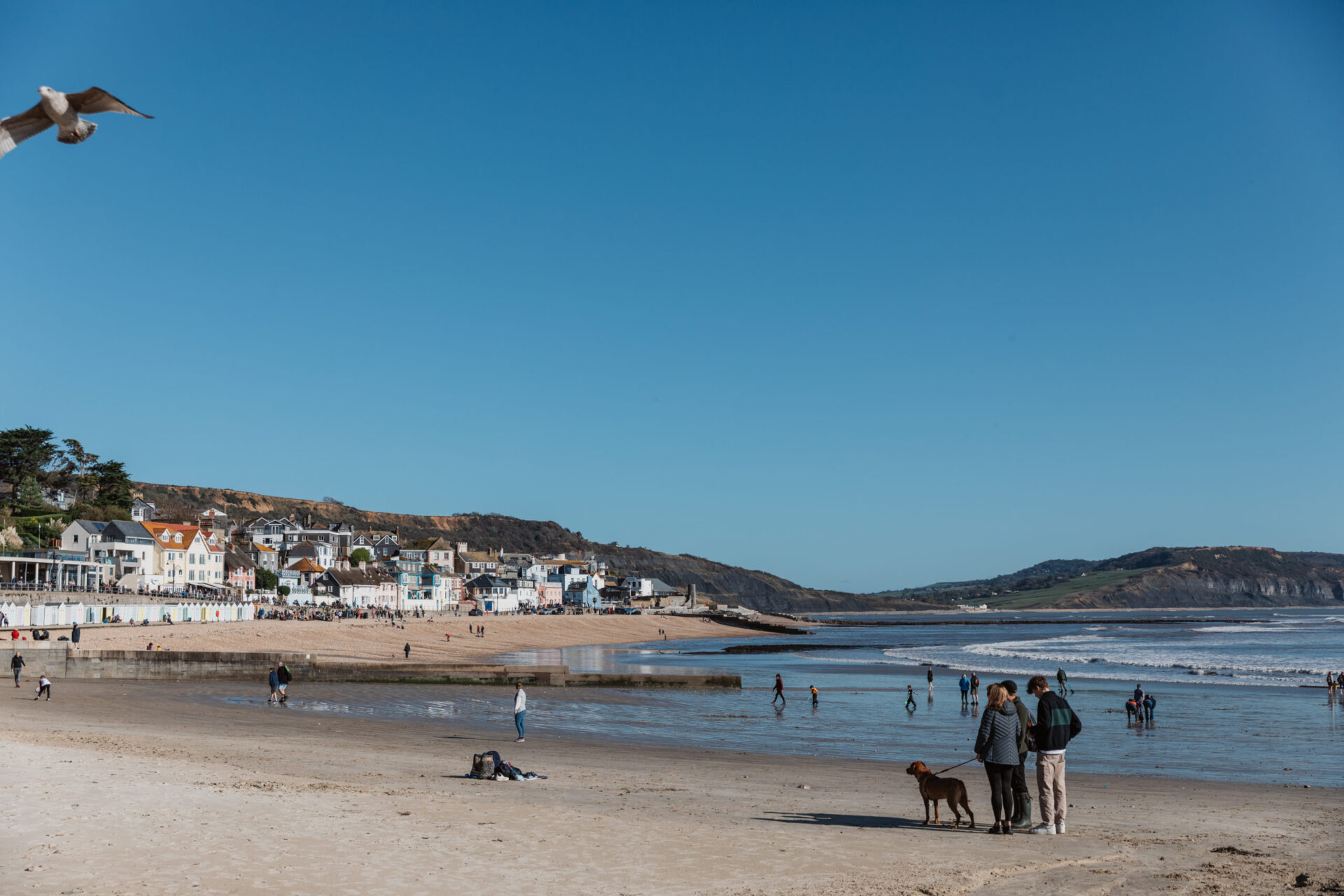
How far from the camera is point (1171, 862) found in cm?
1073

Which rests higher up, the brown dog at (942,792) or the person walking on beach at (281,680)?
the brown dog at (942,792)

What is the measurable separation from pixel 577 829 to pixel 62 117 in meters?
10.2

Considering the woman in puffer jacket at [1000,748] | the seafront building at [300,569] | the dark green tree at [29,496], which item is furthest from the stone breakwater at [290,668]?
the dark green tree at [29,496]

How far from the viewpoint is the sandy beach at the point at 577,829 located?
923cm

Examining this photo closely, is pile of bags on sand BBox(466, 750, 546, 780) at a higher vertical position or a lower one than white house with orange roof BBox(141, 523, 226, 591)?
lower

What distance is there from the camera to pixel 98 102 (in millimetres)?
3404

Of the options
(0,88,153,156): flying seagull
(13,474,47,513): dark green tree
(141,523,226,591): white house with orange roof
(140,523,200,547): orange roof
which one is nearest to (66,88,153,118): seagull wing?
(0,88,153,156): flying seagull

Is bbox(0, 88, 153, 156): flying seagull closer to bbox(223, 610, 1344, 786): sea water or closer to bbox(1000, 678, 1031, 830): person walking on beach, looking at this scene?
bbox(1000, 678, 1031, 830): person walking on beach

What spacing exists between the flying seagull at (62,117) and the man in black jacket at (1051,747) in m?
10.6

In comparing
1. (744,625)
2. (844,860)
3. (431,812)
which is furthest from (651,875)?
(744,625)

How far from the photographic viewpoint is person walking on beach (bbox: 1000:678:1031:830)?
37.8ft

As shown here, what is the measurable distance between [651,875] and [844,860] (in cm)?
222

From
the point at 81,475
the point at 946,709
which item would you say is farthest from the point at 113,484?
the point at 946,709

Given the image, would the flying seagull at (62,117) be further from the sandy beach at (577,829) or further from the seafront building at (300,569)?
the seafront building at (300,569)
